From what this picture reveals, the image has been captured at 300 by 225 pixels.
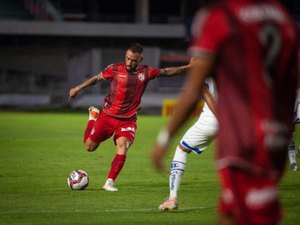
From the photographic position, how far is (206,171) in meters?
15.6

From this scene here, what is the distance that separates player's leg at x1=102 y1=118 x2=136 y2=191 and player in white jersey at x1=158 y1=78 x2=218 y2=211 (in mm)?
1893

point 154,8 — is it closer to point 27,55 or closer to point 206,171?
point 27,55

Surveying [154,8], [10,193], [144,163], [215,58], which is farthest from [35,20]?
[215,58]

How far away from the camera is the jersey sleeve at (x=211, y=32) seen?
462 cm

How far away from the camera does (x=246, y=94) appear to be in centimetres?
468

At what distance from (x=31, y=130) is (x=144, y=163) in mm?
9446

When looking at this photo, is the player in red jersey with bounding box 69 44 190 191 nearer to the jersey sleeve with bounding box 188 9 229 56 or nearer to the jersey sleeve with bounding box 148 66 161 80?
the jersey sleeve with bounding box 148 66 161 80

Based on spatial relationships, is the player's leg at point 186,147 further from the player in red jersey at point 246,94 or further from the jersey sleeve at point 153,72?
the player in red jersey at point 246,94

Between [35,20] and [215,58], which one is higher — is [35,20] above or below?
below

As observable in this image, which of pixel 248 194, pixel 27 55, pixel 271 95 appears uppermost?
pixel 271 95

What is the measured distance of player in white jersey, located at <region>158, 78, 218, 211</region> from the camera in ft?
33.1

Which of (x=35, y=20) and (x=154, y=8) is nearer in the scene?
(x=35, y=20)

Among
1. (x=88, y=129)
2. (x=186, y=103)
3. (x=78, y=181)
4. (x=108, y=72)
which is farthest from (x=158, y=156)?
(x=88, y=129)

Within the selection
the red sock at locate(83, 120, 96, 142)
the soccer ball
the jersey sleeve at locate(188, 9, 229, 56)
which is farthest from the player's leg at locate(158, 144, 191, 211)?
the jersey sleeve at locate(188, 9, 229, 56)
